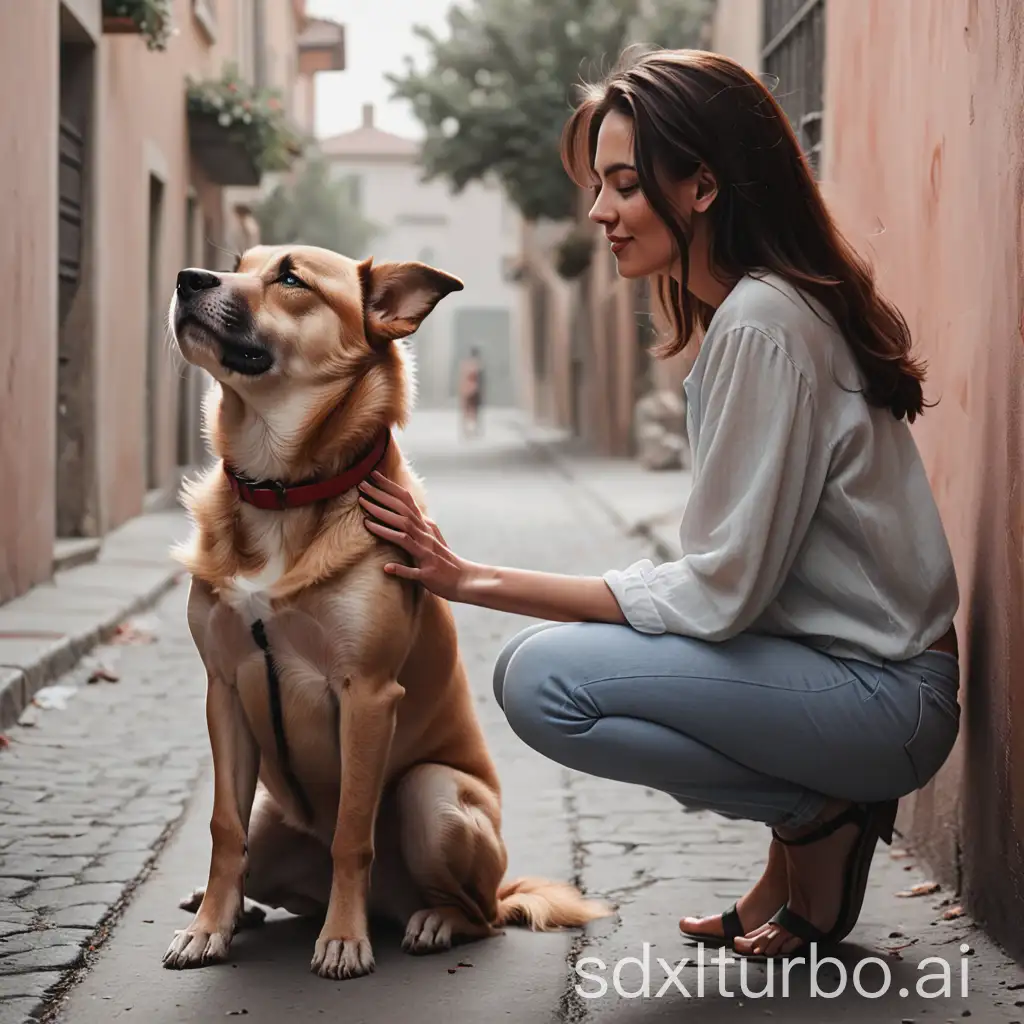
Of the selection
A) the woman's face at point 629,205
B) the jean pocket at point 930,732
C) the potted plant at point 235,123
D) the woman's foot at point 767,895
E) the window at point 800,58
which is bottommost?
the woman's foot at point 767,895

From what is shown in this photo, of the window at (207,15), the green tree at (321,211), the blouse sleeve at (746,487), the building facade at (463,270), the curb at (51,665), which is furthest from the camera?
the building facade at (463,270)

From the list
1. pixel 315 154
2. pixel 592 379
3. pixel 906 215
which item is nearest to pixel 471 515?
pixel 906 215

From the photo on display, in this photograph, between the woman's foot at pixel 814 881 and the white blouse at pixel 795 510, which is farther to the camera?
the woman's foot at pixel 814 881

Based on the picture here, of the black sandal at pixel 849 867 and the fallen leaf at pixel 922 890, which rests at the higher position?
the black sandal at pixel 849 867

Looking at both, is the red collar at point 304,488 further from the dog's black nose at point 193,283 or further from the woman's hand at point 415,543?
the dog's black nose at point 193,283

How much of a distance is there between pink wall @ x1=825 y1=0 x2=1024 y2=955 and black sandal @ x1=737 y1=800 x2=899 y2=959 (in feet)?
0.88

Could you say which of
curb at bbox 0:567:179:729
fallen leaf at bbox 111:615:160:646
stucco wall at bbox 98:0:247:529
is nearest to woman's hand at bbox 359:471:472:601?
curb at bbox 0:567:179:729

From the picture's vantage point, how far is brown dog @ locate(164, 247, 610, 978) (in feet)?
10.7

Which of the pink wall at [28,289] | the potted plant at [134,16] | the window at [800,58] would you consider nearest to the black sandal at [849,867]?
the window at [800,58]

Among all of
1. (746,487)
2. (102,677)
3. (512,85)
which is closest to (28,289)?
(102,677)

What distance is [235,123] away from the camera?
49.8ft

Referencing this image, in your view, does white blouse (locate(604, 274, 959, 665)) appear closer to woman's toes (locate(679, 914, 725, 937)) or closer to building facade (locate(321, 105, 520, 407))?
woman's toes (locate(679, 914, 725, 937))

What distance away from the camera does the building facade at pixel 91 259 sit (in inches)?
319

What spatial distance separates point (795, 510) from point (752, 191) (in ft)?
2.10
